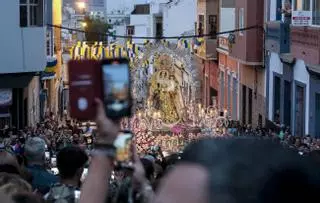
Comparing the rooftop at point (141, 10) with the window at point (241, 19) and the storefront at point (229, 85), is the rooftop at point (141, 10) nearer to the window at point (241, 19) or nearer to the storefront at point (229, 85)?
the storefront at point (229, 85)

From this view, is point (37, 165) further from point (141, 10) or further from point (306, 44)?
point (141, 10)

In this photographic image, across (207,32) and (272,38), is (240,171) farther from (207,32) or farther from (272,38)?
(207,32)

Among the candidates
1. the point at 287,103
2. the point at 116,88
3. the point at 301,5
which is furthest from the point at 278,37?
the point at 116,88

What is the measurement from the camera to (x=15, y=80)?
91.5ft

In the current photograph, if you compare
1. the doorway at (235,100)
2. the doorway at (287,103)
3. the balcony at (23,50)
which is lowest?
the doorway at (235,100)

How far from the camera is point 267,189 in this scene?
183cm

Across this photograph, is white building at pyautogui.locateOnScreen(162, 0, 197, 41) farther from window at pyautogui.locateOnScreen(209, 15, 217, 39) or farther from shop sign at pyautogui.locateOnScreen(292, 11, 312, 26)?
shop sign at pyautogui.locateOnScreen(292, 11, 312, 26)

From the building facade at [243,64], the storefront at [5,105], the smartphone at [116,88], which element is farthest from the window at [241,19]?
the smartphone at [116,88]

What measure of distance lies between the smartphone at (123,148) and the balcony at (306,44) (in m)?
21.1

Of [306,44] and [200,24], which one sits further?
[200,24]

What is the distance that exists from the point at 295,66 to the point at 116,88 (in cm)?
2539

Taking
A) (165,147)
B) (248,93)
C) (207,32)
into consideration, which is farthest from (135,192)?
(207,32)

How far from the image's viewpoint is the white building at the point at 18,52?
26375mm

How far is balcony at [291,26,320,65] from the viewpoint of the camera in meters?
23.9
